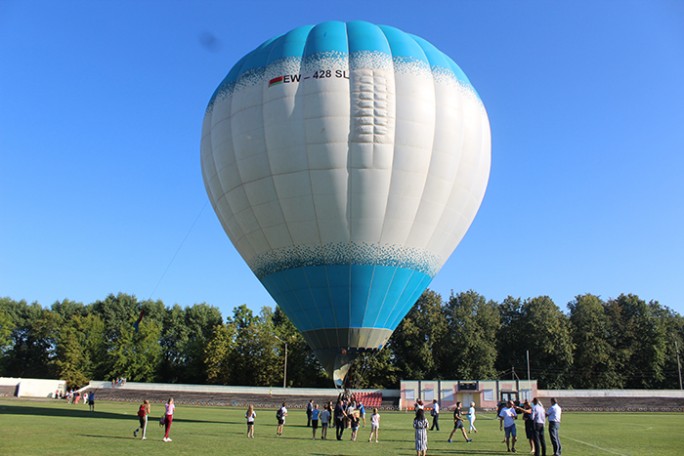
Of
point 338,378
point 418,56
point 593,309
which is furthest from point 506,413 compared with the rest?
point 593,309

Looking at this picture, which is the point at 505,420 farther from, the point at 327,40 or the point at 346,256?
the point at 327,40

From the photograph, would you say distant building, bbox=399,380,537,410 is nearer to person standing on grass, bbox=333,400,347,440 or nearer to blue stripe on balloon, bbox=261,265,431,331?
blue stripe on balloon, bbox=261,265,431,331

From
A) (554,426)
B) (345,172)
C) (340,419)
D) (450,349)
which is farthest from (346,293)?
(450,349)

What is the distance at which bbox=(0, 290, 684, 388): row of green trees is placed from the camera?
6788 centimetres

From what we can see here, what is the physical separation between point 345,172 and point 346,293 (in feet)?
16.2

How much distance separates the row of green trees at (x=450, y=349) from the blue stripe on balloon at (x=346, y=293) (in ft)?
128

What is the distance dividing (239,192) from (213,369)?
46611mm

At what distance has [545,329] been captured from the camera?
69.4m

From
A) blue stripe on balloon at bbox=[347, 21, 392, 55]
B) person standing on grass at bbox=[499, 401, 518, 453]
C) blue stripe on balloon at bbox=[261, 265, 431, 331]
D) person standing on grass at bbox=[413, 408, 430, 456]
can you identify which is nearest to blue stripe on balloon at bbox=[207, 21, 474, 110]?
blue stripe on balloon at bbox=[347, 21, 392, 55]

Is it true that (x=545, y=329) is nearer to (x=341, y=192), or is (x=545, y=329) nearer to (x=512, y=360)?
(x=512, y=360)

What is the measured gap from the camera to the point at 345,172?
79.6 ft

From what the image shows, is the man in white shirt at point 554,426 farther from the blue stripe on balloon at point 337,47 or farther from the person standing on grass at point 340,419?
the blue stripe on balloon at point 337,47

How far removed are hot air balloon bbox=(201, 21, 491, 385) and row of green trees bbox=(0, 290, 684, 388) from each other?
3947 cm

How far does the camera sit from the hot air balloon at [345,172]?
24.3 meters
